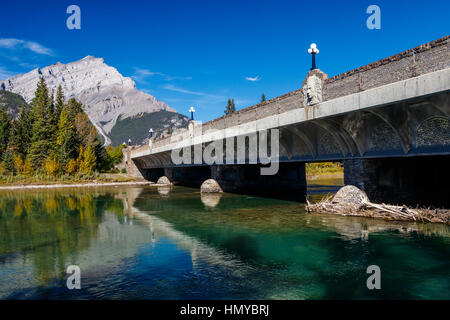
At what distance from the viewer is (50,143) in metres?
69.1

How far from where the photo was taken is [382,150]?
17.5m

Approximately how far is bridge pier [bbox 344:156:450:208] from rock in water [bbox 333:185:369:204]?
0.92 feet

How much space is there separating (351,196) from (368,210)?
1.30 metres

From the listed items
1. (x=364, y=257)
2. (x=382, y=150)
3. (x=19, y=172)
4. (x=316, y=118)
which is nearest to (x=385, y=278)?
(x=364, y=257)

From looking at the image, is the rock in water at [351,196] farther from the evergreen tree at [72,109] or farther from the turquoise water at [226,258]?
the evergreen tree at [72,109]

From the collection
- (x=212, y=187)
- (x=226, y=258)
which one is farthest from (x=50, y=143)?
(x=226, y=258)

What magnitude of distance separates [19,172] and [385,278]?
7204 cm

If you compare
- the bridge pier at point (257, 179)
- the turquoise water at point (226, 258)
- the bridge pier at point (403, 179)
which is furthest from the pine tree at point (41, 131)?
the bridge pier at point (403, 179)

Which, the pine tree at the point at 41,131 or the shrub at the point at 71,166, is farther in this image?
the pine tree at the point at 41,131

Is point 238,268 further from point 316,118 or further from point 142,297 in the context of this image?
point 316,118

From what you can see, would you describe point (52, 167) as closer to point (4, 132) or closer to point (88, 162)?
point (88, 162)

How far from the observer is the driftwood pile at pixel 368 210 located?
16.5 meters

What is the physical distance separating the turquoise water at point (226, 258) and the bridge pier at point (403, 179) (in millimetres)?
2331

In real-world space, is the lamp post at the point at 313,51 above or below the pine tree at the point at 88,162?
above
